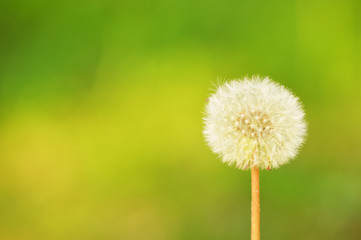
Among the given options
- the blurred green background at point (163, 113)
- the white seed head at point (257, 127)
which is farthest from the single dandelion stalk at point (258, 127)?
the blurred green background at point (163, 113)

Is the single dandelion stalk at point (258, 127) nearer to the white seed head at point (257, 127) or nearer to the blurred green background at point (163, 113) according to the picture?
the white seed head at point (257, 127)

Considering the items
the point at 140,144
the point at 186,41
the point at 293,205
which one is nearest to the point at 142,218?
the point at 140,144

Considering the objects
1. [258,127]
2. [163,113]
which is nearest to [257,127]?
[258,127]

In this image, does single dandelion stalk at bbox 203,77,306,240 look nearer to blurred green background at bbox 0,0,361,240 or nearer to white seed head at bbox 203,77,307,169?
white seed head at bbox 203,77,307,169

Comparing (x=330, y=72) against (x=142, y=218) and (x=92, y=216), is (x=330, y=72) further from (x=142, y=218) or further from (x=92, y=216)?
(x=92, y=216)

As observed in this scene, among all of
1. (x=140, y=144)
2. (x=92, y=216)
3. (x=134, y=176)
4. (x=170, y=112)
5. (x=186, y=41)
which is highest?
(x=186, y=41)

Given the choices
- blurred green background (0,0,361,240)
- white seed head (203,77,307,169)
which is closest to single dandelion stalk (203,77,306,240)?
white seed head (203,77,307,169)

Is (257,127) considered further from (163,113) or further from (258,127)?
(163,113)
